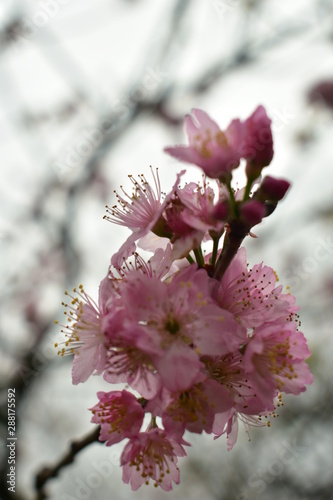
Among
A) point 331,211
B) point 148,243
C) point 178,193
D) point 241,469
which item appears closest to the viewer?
point 178,193

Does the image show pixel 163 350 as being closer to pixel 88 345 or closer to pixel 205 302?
pixel 205 302

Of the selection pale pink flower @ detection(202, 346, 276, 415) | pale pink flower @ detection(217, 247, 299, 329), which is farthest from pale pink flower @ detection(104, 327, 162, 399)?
pale pink flower @ detection(217, 247, 299, 329)

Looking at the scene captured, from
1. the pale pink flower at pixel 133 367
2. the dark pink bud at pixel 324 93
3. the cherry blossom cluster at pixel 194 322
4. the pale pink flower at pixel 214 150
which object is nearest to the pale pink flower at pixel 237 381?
the cherry blossom cluster at pixel 194 322

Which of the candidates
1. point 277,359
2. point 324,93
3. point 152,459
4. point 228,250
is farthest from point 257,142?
point 324,93

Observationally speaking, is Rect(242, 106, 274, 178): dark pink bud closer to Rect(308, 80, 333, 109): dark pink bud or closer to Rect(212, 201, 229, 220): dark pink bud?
Rect(212, 201, 229, 220): dark pink bud

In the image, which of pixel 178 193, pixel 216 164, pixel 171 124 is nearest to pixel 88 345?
pixel 178 193

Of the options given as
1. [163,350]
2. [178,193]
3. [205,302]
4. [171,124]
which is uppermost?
[171,124]

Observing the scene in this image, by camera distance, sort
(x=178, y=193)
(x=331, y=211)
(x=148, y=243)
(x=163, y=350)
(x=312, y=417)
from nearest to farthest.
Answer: (x=163, y=350) → (x=178, y=193) → (x=148, y=243) → (x=331, y=211) → (x=312, y=417)
